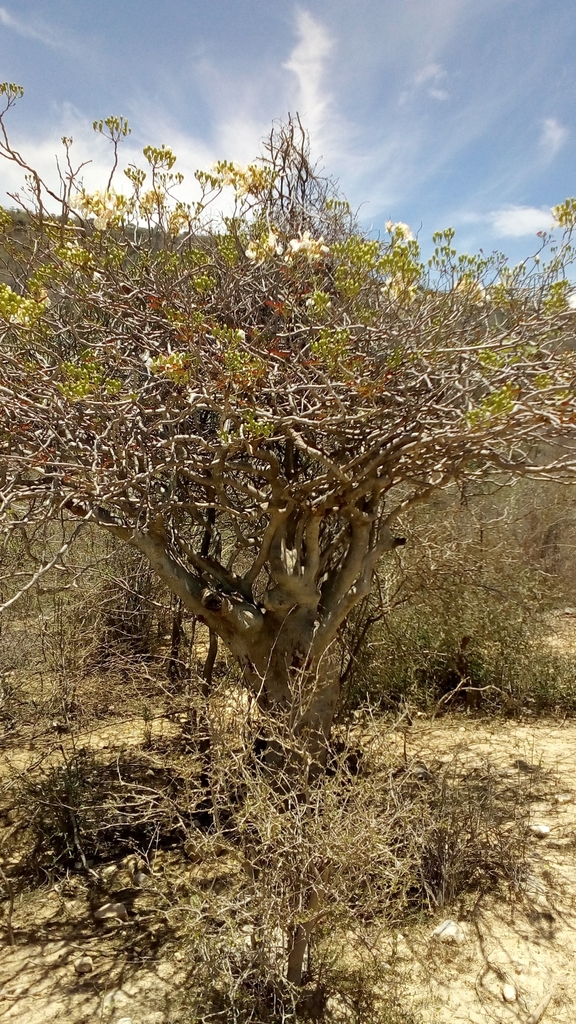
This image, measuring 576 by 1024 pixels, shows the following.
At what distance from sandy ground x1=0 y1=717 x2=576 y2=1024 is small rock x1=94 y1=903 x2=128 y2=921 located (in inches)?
1.6

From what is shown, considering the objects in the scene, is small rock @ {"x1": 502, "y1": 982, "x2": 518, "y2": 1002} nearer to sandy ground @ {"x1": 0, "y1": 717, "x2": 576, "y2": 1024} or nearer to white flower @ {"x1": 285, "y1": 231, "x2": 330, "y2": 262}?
sandy ground @ {"x1": 0, "y1": 717, "x2": 576, "y2": 1024}

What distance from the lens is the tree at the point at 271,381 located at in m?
2.90

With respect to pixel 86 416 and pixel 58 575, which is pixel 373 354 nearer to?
pixel 86 416

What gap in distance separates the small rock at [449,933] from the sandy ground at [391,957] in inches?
1.1

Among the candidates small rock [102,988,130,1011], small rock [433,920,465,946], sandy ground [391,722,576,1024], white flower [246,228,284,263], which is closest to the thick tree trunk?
small rock [433,920,465,946]

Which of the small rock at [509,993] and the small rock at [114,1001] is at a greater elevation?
the small rock at [509,993]

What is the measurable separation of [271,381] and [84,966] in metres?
2.91

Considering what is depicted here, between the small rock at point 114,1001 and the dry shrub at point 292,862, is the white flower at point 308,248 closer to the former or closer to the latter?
the dry shrub at point 292,862

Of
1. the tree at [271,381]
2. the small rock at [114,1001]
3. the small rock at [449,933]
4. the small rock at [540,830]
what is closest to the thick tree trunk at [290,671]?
the tree at [271,381]

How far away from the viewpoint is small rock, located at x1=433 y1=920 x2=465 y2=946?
3158mm

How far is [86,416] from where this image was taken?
3.47 meters

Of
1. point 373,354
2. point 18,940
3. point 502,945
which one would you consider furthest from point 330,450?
point 18,940

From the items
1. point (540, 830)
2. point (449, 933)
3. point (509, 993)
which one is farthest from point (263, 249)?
point (540, 830)

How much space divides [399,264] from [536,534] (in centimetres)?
744
